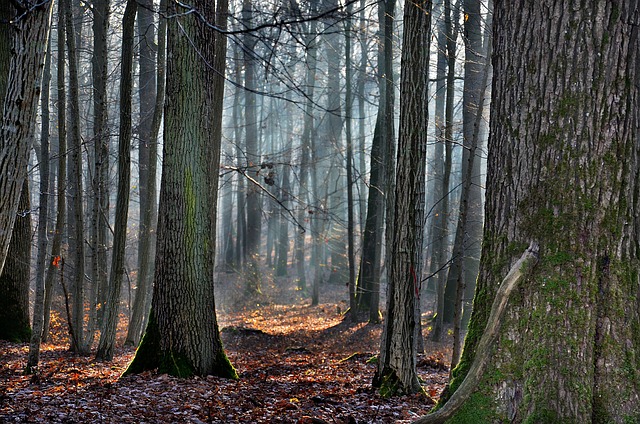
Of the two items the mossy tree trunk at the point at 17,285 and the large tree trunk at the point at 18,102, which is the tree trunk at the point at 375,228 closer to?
the mossy tree trunk at the point at 17,285

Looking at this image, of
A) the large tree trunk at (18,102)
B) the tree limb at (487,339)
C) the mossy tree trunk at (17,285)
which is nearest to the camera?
the tree limb at (487,339)

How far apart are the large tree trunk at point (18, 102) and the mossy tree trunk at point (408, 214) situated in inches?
163

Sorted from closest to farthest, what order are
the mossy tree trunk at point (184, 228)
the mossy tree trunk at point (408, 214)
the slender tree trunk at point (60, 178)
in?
the mossy tree trunk at point (408, 214)
the mossy tree trunk at point (184, 228)
the slender tree trunk at point (60, 178)

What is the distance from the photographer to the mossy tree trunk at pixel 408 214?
7.33m

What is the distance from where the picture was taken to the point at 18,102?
17.4 feet

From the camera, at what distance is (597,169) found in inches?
145

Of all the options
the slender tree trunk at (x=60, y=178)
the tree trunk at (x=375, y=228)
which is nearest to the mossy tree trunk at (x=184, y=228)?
the slender tree trunk at (x=60, y=178)

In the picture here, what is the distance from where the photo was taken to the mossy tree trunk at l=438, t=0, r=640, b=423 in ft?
11.9

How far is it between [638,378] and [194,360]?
18.4 ft

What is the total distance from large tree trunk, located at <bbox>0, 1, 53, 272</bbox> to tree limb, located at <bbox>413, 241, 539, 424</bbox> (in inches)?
159

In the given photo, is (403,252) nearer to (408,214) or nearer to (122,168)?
(408,214)

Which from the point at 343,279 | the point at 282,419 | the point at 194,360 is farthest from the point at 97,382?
the point at 343,279

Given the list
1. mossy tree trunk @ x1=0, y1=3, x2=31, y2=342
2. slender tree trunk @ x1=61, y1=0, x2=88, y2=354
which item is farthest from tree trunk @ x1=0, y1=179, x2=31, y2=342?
slender tree trunk @ x1=61, y1=0, x2=88, y2=354

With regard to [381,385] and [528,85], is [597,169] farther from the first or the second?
[381,385]
